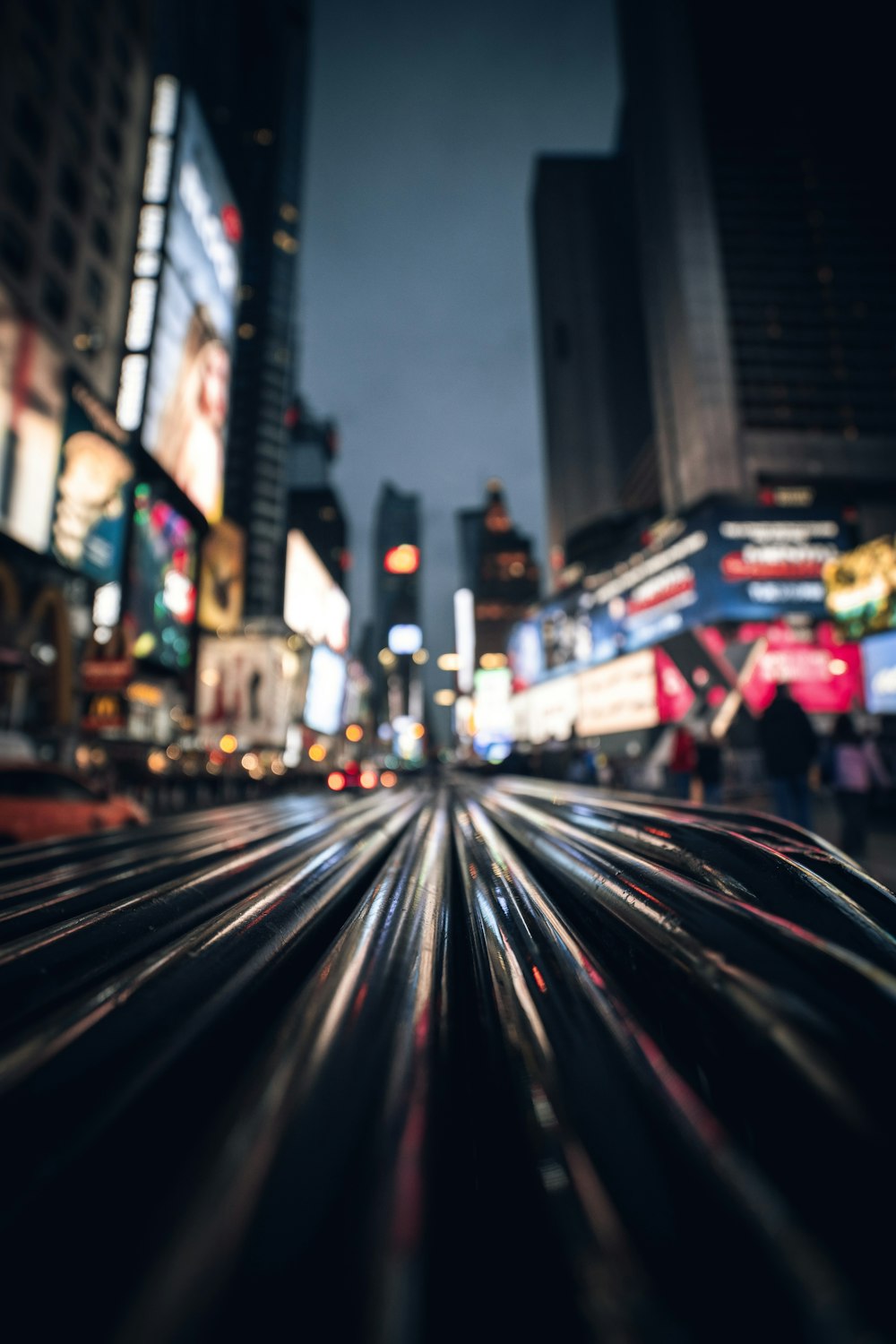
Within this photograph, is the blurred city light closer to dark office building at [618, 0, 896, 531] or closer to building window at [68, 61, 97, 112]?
dark office building at [618, 0, 896, 531]

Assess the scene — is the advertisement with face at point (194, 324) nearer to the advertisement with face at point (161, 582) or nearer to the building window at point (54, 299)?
the advertisement with face at point (161, 582)

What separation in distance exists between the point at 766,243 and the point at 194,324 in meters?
38.2

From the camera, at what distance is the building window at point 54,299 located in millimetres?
20672

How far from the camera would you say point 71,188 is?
21969 mm

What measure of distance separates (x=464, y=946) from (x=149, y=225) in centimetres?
3165

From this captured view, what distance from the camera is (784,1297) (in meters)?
0.36

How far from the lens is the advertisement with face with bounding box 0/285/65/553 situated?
43.7ft

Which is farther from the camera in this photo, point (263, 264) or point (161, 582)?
point (263, 264)

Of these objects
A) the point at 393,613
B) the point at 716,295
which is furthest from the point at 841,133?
the point at 393,613

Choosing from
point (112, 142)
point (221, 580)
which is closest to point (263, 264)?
point (112, 142)

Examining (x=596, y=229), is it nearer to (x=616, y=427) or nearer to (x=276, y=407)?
(x=616, y=427)

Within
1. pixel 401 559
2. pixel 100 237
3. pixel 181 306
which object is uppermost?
Result: pixel 100 237

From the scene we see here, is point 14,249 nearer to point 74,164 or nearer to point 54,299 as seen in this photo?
point 54,299

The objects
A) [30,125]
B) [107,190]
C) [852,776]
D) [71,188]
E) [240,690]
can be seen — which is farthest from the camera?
[240,690]
